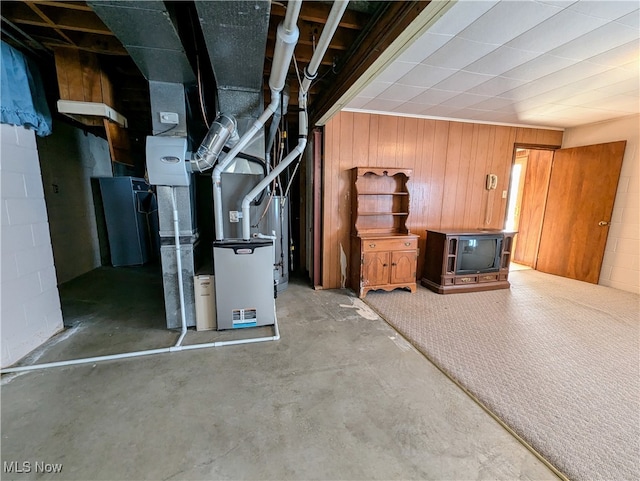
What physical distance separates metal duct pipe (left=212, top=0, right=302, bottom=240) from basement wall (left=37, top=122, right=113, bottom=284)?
2943 millimetres

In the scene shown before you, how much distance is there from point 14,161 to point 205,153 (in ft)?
4.48

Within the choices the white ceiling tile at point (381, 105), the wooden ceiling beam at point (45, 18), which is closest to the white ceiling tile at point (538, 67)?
the white ceiling tile at point (381, 105)

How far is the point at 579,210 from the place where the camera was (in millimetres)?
4121

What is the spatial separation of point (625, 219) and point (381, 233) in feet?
11.4

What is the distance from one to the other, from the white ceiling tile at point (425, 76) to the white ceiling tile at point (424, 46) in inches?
6.5

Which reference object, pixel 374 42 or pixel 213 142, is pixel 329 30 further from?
pixel 213 142

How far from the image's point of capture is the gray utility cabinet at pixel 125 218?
4.60 metres

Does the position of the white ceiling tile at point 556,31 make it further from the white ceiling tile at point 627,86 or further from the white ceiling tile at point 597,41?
the white ceiling tile at point 627,86

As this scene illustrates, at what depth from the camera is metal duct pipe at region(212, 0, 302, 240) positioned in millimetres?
1334

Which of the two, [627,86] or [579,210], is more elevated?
[627,86]

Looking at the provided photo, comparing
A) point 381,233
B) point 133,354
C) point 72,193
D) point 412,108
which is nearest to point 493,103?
point 412,108

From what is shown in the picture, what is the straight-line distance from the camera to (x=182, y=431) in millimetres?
1399

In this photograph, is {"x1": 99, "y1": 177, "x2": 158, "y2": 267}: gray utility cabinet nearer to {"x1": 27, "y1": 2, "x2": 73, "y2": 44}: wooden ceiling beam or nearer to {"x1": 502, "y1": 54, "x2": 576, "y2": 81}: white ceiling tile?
{"x1": 27, "y1": 2, "x2": 73, "y2": 44}: wooden ceiling beam

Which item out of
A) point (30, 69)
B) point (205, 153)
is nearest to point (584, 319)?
point (205, 153)
